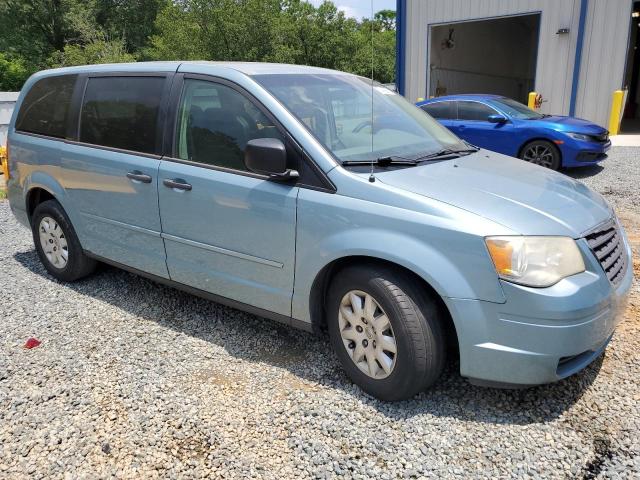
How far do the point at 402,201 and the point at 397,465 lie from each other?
1.25m

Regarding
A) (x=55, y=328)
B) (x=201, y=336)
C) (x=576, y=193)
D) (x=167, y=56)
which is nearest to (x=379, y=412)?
(x=201, y=336)

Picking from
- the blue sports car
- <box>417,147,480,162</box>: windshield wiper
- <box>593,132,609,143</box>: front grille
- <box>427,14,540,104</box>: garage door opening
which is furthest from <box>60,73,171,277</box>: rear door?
<box>427,14,540,104</box>: garage door opening

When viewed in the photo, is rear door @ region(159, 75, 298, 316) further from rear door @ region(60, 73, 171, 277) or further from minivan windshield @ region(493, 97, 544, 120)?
minivan windshield @ region(493, 97, 544, 120)

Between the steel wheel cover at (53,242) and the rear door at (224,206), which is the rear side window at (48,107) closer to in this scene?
the steel wheel cover at (53,242)

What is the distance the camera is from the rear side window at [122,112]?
3.66 m

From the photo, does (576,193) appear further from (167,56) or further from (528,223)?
(167,56)

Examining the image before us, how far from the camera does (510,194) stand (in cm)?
A: 280

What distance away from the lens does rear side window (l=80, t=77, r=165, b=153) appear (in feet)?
12.0

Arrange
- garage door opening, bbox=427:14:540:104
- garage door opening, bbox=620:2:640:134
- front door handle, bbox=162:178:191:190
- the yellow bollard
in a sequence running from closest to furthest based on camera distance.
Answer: front door handle, bbox=162:178:191:190, the yellow bollard, garage door opening, bbox=427:14:540:104, garage door opening, bbox=620:2:640:134

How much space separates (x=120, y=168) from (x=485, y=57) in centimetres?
2312

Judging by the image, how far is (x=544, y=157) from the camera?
9.10 meters

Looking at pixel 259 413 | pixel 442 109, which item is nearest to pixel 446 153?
pixel 259 413

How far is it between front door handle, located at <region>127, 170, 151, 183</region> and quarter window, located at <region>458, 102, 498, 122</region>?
7548 mm

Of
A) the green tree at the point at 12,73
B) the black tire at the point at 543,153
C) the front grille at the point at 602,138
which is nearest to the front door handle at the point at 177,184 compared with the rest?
the black tire at the point at 543,153
